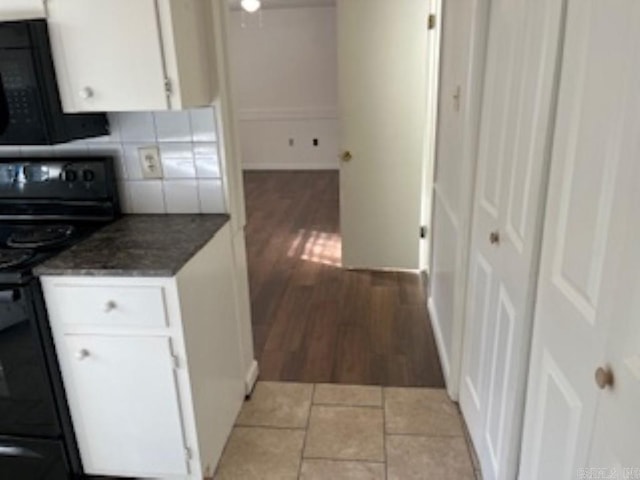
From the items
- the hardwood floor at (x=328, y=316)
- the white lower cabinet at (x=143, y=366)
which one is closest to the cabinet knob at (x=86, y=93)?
the white lower cabinet at (x=143, y=366)

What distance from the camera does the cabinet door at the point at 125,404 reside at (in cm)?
163

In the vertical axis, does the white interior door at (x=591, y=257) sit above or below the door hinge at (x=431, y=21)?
below

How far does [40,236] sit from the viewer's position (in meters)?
1.81

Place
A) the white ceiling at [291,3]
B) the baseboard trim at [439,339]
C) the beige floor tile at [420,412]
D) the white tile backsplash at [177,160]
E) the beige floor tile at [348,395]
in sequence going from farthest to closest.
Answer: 1. the white ceiling at [291,3]
2. the baseboard trim at [439,339]
3. the beige floor tile at [348,395]
4. the beige floor tile at [420,412]
5. the white tile backsplash at [177,160]

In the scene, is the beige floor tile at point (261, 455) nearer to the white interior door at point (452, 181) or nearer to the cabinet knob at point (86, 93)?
the white interior door at point (452, 181)

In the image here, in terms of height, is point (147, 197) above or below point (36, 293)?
above

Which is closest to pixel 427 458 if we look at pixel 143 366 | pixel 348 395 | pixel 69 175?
pixel 348 395

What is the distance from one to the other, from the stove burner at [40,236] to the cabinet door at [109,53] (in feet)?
1.58

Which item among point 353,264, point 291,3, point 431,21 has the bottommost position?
point 353,264

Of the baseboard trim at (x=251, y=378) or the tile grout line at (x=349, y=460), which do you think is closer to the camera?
the tile grout line at (x=349, y=460)

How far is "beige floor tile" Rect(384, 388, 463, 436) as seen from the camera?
6.95 ft

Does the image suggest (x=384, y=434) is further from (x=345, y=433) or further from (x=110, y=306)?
(x=110, y=306)

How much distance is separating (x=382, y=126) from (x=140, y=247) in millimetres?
2193

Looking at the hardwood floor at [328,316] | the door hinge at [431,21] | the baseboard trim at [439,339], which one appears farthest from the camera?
the door hinge at [431,21]
